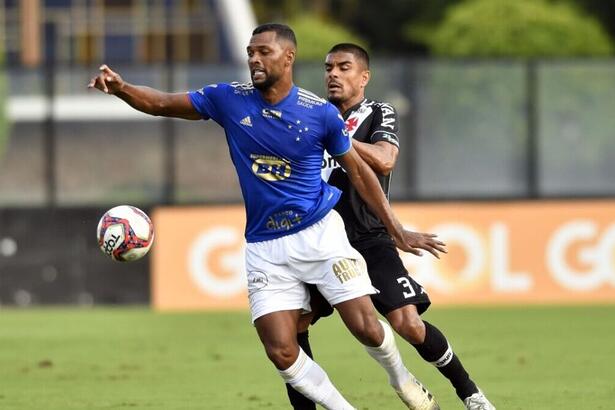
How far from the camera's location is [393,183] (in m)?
19.6

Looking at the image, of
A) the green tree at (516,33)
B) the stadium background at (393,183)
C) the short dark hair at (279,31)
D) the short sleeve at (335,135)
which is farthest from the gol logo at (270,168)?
the green tree at (516,33)

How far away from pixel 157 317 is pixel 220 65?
12.0 feet

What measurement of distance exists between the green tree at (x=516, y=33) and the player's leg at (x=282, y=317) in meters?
27.4

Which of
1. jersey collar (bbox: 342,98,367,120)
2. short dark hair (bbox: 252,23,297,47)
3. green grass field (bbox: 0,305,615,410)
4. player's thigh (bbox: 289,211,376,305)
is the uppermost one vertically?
short dark hair (bbox: 252,23,297,47)

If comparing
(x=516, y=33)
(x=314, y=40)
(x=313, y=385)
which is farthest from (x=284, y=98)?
(x=516, y=33)

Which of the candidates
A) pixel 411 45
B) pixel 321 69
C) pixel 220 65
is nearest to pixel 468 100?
pixel 321 69

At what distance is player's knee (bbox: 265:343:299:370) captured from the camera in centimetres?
886

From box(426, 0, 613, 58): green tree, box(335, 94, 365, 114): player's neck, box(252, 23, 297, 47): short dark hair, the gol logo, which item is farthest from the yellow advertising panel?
box(426, 0, 613, 58): green tree

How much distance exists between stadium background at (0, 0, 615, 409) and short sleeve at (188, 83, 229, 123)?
9.05 m

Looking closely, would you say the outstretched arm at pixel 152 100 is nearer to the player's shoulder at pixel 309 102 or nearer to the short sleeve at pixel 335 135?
the player's shoulder at pixel 309 102

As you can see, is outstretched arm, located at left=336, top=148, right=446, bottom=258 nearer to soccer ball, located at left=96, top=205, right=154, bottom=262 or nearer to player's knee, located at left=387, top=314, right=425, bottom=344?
Answer: player's knee, located at left=387, top=314, right=425, bottom=344

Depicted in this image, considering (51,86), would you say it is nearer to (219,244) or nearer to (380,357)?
(219,244)

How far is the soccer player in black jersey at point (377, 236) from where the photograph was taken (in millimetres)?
9585

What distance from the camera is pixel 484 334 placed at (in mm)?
15484
